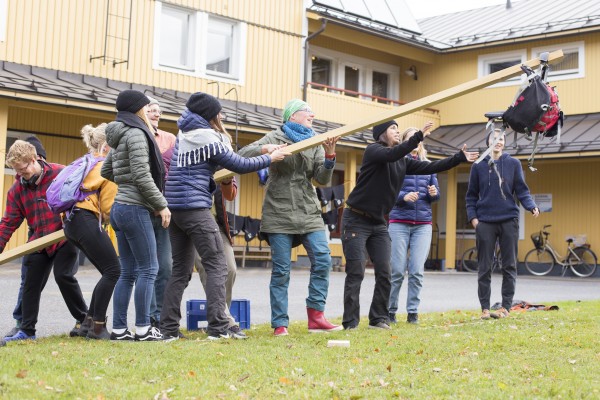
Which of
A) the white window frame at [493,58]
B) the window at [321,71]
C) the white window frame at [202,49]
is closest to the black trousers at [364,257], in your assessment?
the white window frame at [202,49]

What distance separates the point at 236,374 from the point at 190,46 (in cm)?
1570

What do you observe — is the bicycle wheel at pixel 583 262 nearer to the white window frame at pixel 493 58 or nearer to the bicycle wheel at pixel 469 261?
the bicycle wheel at pixel 469 261

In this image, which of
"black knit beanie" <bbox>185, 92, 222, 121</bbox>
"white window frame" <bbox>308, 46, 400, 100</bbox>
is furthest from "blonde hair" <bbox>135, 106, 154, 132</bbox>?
"white window frame" <bbox>308, 46, 400, 100</bbox>

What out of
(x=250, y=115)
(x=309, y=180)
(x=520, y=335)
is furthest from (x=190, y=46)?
(x=520, y=335)

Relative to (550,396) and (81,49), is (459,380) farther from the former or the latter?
(81,49)

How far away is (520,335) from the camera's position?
7.20 meters

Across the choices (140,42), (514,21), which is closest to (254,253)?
(140,42)

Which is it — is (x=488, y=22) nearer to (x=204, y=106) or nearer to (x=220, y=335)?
(x=204, y=106)

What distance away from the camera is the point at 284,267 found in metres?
7.66

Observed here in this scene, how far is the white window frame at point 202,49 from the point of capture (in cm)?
1952

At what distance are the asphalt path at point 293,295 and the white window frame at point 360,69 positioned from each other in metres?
7.55

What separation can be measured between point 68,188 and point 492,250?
15.0ft

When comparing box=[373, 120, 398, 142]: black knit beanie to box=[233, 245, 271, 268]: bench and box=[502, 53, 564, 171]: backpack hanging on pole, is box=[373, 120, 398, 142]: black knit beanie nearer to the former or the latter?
box=[502, 53, 564, 171]: backpack hanging on pole

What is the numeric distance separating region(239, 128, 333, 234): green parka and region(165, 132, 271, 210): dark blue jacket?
588 millimetres
